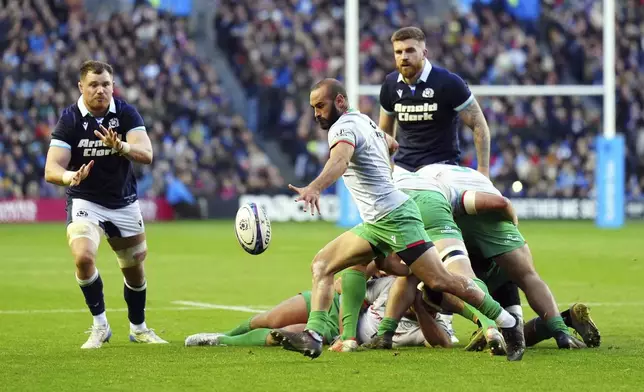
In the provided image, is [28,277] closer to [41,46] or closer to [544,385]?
[544,385]

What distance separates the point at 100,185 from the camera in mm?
9898

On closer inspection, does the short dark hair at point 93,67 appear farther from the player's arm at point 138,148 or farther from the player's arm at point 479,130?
the player's arm at point 479,130

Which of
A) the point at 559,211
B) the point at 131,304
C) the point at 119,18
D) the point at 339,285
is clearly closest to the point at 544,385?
the point at 339,285

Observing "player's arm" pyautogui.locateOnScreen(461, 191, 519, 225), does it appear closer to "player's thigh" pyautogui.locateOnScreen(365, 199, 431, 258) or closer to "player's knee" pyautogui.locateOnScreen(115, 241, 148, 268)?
"player's thigh" pyautogui.locateOnScreen(365, 199, 431, 258)

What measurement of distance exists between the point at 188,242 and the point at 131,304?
13967 millimetres

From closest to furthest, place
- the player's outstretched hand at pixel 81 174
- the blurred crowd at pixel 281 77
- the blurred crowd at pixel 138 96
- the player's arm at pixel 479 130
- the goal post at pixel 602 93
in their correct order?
the player's outstretched hand at pixel 81 174, the player's arm at pixel 479 130, the goal post at pixel 602 93, the blurred crowd at pixel 138 96, the blurred crowd at pixel 281 77

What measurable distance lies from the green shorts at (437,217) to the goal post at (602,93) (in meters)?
16.7

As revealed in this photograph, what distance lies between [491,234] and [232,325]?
2.86 metres

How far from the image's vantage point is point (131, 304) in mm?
10148

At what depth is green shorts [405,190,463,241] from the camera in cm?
938

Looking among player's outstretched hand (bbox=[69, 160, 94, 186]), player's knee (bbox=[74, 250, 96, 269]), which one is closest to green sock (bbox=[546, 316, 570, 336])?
player's knee (bbox=[74, 250, 96, 269])

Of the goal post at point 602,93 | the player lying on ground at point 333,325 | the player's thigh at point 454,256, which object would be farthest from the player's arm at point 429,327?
the goal post at point 602,93

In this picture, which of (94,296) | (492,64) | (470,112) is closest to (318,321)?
(94,296)

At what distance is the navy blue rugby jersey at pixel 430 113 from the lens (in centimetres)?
1100
